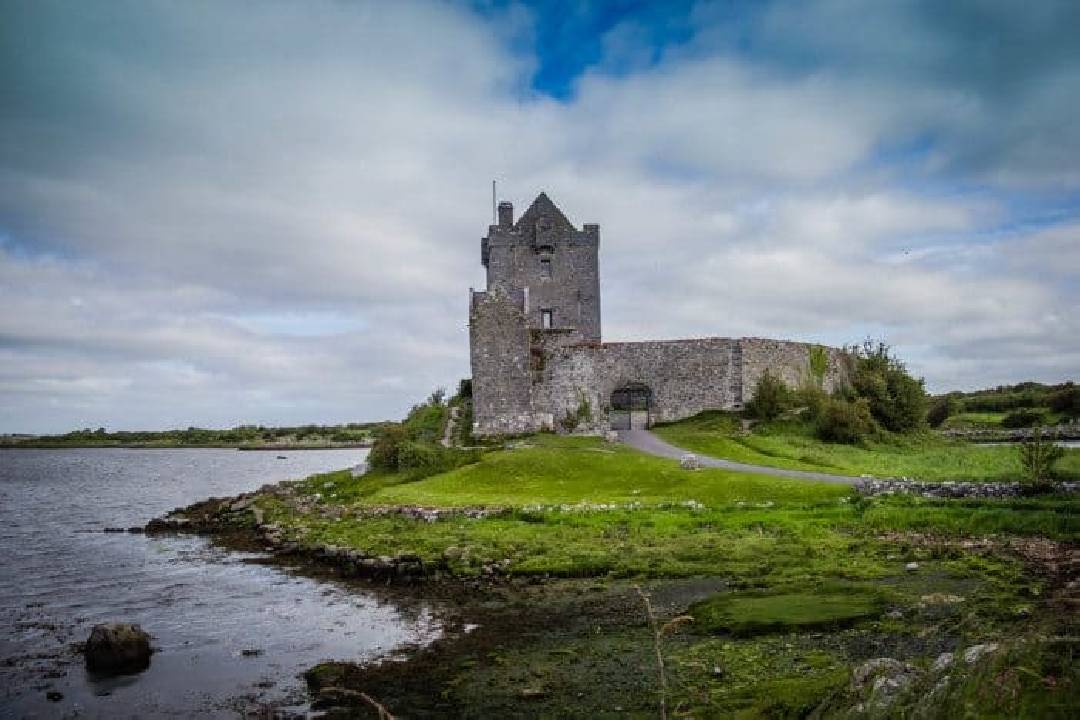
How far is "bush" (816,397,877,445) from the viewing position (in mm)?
39188

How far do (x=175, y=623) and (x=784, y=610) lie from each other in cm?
1257

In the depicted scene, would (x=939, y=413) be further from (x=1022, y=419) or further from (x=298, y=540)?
(x=298, y=540)

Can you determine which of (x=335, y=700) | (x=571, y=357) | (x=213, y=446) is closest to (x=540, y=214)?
(x=571, y=357)

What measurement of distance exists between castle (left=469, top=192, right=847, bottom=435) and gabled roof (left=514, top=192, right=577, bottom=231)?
0.22ft

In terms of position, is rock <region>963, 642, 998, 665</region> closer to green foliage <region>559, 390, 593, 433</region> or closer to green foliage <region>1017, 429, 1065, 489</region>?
green foliage <region>1017, 429, 1065, 489</region>

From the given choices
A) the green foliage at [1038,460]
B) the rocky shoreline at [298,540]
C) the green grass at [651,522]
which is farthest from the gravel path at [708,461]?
the rocky shoreline at [298,540]

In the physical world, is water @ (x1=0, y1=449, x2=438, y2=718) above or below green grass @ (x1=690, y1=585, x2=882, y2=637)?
below

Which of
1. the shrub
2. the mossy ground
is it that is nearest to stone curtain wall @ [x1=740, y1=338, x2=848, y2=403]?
the shrub

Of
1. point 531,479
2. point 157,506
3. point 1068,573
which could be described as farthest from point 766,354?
point 157,506

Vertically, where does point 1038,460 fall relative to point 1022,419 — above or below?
below

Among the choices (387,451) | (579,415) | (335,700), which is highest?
(579,415)

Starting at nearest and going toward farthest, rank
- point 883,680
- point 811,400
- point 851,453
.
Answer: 1. point 883,680
2. point 851,453
3. point 811,400

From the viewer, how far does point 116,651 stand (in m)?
13.4

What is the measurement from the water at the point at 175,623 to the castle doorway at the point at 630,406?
24.1 metres
